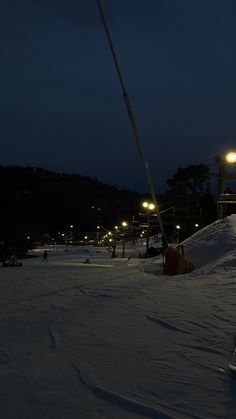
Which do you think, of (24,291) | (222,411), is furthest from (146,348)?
(24,291)

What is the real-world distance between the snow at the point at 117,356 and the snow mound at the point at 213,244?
7824mm

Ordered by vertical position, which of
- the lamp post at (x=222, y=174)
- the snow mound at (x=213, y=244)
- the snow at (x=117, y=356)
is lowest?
the snow at (x=117, y=356)

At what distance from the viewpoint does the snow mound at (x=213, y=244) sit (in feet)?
61.3

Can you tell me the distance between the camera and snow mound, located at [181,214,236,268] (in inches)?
736

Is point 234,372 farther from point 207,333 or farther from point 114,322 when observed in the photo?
point 114,322

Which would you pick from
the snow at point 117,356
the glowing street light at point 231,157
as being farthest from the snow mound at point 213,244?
the snow at point 117,356

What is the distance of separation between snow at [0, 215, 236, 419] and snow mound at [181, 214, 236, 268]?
25.7ft

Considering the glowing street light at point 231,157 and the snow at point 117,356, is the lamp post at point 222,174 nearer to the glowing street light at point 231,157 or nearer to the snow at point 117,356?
the glowing street light at point 231,157

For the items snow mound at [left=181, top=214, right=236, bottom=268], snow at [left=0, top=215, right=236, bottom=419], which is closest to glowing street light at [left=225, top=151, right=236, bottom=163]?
snow mound at [left=181, top=214, right=236, bottom=268]

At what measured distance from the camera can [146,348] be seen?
5973mm

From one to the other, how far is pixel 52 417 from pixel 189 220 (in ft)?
180

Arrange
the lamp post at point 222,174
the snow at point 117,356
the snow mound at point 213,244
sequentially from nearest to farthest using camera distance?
the snow at point 117,356
the snow mound at point 213,244
the lamp post at point 222,174

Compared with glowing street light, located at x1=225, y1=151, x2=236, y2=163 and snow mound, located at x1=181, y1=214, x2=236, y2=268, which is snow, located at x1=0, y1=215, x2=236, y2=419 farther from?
glowing street light, located at x1=225, y1=151, x2=236, y2=163

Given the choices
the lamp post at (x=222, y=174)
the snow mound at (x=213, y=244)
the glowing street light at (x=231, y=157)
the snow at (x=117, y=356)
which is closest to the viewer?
the snow at (x=117, y=356)
